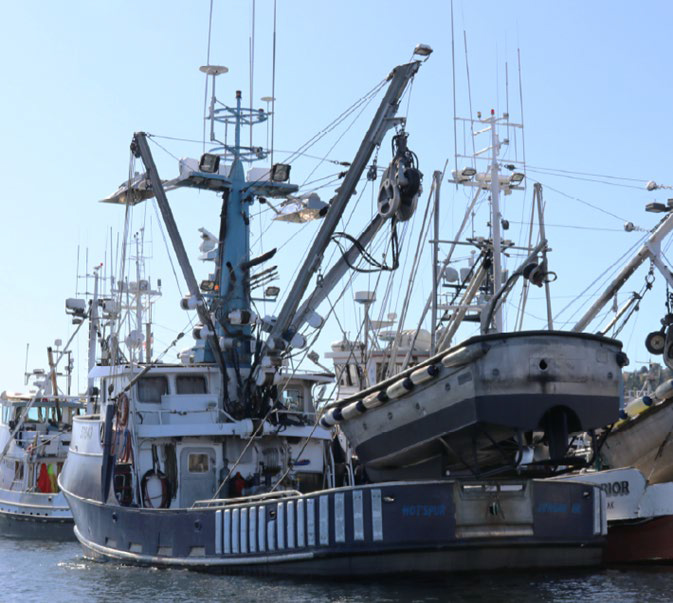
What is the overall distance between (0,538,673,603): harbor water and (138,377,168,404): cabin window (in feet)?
11.6

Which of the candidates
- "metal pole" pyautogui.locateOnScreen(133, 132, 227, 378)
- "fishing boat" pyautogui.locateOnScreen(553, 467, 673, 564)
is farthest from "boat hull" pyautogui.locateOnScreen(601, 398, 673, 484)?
"metal pole" pyautogui.locateOnScreen(133, 132, 227, 378)

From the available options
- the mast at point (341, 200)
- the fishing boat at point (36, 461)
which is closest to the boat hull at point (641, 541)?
the mast at point (341, 200)

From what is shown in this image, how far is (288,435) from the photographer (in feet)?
77.4

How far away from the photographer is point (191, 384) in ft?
80.2

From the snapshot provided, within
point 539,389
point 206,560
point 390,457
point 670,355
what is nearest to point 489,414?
point 539,389

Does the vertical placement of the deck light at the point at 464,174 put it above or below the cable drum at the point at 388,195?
above

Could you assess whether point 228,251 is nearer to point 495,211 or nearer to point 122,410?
point 122,410

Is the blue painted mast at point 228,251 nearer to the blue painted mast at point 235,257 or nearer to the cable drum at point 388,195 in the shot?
the blue painted mast at point 235,257

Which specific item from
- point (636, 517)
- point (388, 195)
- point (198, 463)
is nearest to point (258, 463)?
point (198, 463)

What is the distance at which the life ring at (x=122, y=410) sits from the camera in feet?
76.7

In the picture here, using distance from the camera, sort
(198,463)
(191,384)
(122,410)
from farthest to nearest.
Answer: (191,384), (122,410), (198,463)

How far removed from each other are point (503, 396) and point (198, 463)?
8.83 metres

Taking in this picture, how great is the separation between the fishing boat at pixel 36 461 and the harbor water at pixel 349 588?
607 inches

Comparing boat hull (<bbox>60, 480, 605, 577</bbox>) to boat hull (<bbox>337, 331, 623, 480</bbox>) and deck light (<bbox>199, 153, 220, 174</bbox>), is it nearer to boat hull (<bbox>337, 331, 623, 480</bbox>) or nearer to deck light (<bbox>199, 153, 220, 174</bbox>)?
boat hull (<bbox>337, 331, 623, 480</bbox>)
